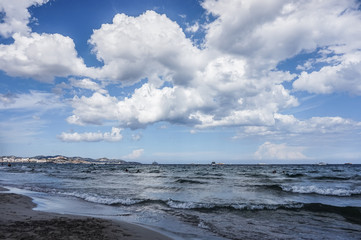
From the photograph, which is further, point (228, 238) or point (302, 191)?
point (302, 191)

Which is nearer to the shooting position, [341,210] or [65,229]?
[65,229]

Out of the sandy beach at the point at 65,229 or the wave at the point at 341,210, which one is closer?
the sandy beach at the point at 65,229

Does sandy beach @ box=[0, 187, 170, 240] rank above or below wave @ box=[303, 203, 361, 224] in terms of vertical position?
above

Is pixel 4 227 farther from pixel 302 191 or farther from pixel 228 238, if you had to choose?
pixel 302 191

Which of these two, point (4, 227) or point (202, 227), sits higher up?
point (4, 227)

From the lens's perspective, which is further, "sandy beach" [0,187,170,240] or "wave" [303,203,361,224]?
"wave" [303,203,361,224]

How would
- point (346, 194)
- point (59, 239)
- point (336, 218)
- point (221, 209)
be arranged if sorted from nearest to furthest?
1. point (59, 239)
2. point (336, 218)
3. point (221, 209)
4. point (346, 194)

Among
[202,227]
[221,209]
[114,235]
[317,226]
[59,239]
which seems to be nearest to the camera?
[59,239]

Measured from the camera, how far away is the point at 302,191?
24.9 metres

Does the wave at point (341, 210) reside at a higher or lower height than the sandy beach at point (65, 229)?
lower

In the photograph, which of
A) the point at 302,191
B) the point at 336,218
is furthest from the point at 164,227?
the point at 302,191

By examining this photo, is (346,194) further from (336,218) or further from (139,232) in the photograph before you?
(139,232)

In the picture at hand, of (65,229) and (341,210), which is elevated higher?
(65,229)

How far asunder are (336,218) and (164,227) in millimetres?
10710
